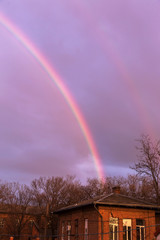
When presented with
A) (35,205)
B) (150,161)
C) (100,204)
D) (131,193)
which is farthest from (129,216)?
(35,205)

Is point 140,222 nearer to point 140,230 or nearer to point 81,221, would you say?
point 140,230

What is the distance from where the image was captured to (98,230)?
82.9 feet

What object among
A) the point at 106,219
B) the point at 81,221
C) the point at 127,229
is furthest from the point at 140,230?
the point at 81,221

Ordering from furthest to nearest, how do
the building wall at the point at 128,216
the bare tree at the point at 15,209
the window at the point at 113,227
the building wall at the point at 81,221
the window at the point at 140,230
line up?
the bare tree at the point at 15,209 → the window at the point at 140,230 → the building wall at the point at 81,221 → the window at the point at 113,227 → the building wall at the point at 128,216

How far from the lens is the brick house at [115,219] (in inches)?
1011

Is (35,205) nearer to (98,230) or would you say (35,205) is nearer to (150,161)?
(150,161)

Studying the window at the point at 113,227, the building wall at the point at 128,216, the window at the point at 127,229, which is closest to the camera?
the building wall at the point at 128,216

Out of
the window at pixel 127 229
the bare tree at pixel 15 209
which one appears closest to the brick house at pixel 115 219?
the window at pixel 127 229

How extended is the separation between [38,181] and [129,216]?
30.3m

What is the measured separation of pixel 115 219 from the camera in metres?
26.5

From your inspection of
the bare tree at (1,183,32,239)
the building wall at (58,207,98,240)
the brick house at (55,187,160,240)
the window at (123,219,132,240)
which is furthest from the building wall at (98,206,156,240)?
the bare tree at (1,183,32,239)

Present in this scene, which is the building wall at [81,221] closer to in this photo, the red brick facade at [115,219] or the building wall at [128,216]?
the red brick facade at [115,219]

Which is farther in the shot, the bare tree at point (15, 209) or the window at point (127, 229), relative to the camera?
the bare tree at point (15, 209)

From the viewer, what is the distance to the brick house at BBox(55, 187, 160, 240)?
2568 cm
